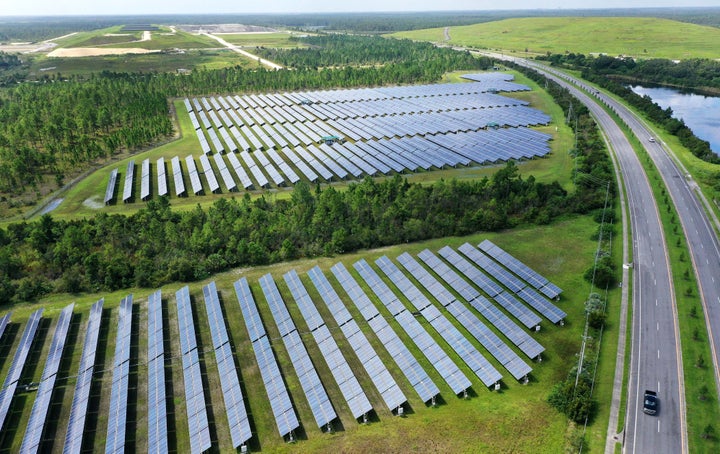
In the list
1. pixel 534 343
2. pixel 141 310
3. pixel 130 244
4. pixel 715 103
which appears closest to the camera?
pixel 534 343

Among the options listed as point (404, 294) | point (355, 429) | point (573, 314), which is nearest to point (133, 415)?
point (355, 429)

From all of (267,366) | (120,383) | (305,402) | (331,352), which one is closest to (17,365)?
(120,383)

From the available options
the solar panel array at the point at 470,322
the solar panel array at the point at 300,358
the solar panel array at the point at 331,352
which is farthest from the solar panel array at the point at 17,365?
the solar panel array at the point at 470,322

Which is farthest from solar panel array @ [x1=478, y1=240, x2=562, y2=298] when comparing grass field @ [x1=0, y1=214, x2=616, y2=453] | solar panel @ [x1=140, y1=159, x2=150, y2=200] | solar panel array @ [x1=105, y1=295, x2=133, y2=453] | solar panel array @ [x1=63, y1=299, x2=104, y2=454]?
solar panel @ [x1=140, y1=159, x2=150, y2=200]

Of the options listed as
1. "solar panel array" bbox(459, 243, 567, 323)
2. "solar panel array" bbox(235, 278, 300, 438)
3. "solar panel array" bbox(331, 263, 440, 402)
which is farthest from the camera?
"solar panel array" bbox(459, 243, 567, 323)

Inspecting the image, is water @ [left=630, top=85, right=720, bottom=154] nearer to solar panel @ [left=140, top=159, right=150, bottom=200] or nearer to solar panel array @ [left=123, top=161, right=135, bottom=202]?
solar panel @ [left=140, top=159, right=150, bottom=200]

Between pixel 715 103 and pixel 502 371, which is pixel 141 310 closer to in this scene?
pixel 502 371

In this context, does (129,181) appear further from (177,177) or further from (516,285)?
(516,285)
